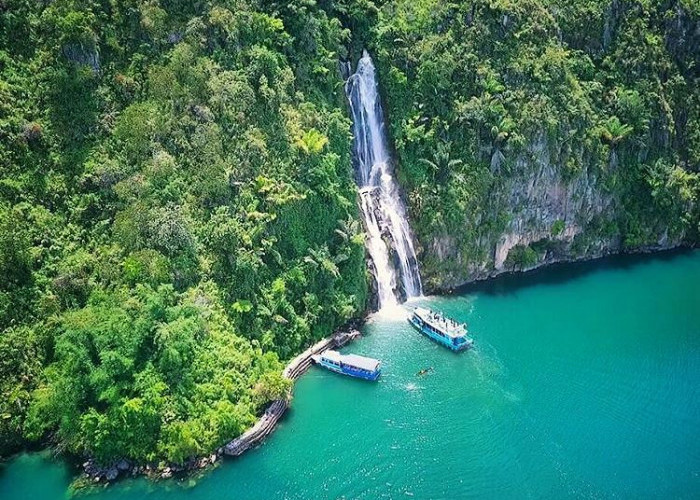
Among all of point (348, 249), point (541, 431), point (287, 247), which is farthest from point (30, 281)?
point (541, 431)

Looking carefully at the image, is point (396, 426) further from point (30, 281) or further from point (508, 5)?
point (508, 5)

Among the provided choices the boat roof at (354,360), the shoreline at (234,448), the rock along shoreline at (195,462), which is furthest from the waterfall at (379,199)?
the rock along shoreline at (195,462)

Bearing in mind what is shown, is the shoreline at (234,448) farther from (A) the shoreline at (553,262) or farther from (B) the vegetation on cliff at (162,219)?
(A) the shoreline at (553,262)

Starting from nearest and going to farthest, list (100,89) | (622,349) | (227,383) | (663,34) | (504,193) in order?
1. (227,383)
2. (100,89)
3. (622,349)
4. (504,193)
5. (663,34)

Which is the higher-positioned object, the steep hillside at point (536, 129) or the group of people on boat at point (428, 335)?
the steep hillside at point (536, 129)

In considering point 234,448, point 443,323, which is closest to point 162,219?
point 234,448

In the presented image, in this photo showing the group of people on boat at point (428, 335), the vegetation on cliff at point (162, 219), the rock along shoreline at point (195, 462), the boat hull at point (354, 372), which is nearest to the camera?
the rock along shoreline at point (195, 462)

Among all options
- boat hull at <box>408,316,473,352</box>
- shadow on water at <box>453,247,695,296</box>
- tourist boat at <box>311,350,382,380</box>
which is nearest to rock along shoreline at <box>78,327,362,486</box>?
tourist boat at <box>311,350,382,380</box>
